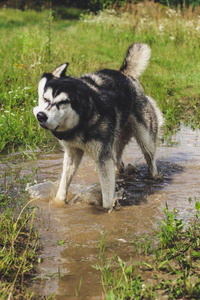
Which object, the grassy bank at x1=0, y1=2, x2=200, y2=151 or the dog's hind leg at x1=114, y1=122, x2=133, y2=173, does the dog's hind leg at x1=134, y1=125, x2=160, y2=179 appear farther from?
the grassy bank at x1=0, y1=2, x2=200, y2=151

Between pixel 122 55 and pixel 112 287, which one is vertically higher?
pixel 122 55

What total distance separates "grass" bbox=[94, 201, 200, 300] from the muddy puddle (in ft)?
0.36

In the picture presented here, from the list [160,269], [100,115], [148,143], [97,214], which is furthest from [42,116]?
[148,143]

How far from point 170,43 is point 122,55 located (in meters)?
1.31

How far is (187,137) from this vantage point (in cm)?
644

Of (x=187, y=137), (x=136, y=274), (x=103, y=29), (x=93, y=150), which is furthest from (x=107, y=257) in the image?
(x=103, y=29)

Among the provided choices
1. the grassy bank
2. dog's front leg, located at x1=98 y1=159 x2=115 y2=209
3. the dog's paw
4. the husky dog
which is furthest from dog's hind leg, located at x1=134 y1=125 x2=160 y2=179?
the grassy bank

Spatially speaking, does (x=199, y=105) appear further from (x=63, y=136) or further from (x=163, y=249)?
(x=163, y=249)

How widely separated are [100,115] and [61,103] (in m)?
0.61

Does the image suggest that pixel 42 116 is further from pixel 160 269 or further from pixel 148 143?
pixel 148 143

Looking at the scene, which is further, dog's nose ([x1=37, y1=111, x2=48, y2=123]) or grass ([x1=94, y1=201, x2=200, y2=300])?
dog's nose ([x1=37, y1=111, x2=48, y2=123])

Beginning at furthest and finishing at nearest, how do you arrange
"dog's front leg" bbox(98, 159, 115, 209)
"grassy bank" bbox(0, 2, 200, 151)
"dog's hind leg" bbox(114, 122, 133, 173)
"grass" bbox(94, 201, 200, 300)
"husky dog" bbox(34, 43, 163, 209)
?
1. "grassy bank" bbox(0, 2, 200, 151)
2. "dog's hind leg" bbox(114, 122, 133, 173)
3. "dog's front leg" bbox(98, 159, 115, 209)
4. "husky dog" bbox(34, 43, 163, 209)
5. "grass" bbox(94, 201, 200, 300)

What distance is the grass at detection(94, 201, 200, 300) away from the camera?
2.36 metres

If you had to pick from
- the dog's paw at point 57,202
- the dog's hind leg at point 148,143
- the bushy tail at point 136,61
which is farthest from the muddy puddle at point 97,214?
the bushy tail at point 136,61
